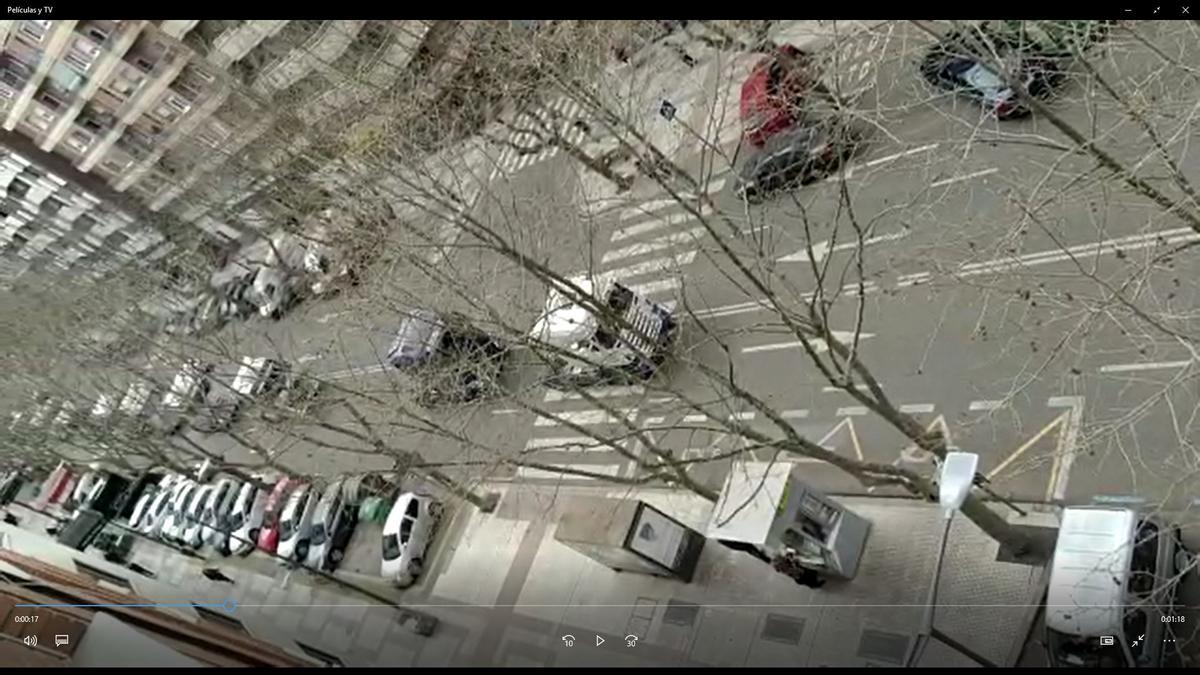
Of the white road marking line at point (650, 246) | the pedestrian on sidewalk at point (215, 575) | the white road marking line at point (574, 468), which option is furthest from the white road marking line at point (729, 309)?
the pedestrian on sidewalk at point (215, 575)

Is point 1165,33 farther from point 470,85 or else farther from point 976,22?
point 470,85

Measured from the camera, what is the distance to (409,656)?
20906 mm

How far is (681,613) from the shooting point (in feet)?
58.5

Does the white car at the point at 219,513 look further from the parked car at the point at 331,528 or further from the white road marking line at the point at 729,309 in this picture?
the white road marking line at the point at 729,309

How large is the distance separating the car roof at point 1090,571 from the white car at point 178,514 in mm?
25935

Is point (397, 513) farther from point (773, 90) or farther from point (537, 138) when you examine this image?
point (773, 90)

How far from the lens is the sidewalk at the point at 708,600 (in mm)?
14703

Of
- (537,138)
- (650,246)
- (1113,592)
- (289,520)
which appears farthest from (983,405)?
(289,520)

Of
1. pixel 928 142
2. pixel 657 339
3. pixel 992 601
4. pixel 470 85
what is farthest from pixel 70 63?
pixel 992 601

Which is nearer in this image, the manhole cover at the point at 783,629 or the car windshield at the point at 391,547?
the manhole cover at the point at 783,629

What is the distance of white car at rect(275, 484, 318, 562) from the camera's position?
25859mm

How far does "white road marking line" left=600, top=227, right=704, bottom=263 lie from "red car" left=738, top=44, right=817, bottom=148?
8.85 ft

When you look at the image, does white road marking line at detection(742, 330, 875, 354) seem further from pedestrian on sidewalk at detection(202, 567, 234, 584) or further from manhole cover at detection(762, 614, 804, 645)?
pedestrian on sidewalk at detection(202, 567, 234, 584)

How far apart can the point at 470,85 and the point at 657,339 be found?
25.1 feet
